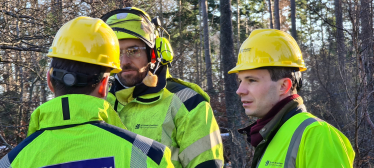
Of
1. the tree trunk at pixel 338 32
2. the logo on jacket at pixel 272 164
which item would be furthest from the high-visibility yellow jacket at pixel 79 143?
the tree trunk at pixel 338 32

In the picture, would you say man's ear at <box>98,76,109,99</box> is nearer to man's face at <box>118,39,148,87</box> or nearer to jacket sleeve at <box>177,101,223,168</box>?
jacket sleeve at <box>177,101,223,168</box>

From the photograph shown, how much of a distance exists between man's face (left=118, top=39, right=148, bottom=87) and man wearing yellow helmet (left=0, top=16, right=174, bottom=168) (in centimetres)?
112

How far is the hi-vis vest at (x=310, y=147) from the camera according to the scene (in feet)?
5.74

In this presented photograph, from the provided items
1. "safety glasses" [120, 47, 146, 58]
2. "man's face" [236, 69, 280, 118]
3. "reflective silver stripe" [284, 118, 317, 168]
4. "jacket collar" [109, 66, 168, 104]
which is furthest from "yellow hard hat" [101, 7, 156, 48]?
"reflective silver stripe" [284, 118, 317, 168]

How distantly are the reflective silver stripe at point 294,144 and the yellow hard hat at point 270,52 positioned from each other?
62 centimetres

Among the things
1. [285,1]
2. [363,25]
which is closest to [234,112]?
[363,25]

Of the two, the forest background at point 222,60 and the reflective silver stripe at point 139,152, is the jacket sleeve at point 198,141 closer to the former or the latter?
the reflective silver stripe at point 139,152

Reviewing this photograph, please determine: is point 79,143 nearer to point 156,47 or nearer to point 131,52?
point 131,52

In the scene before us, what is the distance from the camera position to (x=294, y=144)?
190cm

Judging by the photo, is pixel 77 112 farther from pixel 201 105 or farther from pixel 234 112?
pixel 234 112

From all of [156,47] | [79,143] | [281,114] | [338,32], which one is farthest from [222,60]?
[79,143]

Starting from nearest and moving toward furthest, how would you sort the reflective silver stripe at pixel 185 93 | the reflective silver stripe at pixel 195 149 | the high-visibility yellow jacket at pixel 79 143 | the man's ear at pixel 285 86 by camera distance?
the high-visibility yellow jacket at pixel 79 143
the man's ear at pixel 285 86
the reflective silver stripe at pixel 195 149
the reflective silver stripe at pixel 185 93

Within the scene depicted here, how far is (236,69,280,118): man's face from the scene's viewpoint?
7.76 ft

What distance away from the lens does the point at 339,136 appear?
72.0 inches
